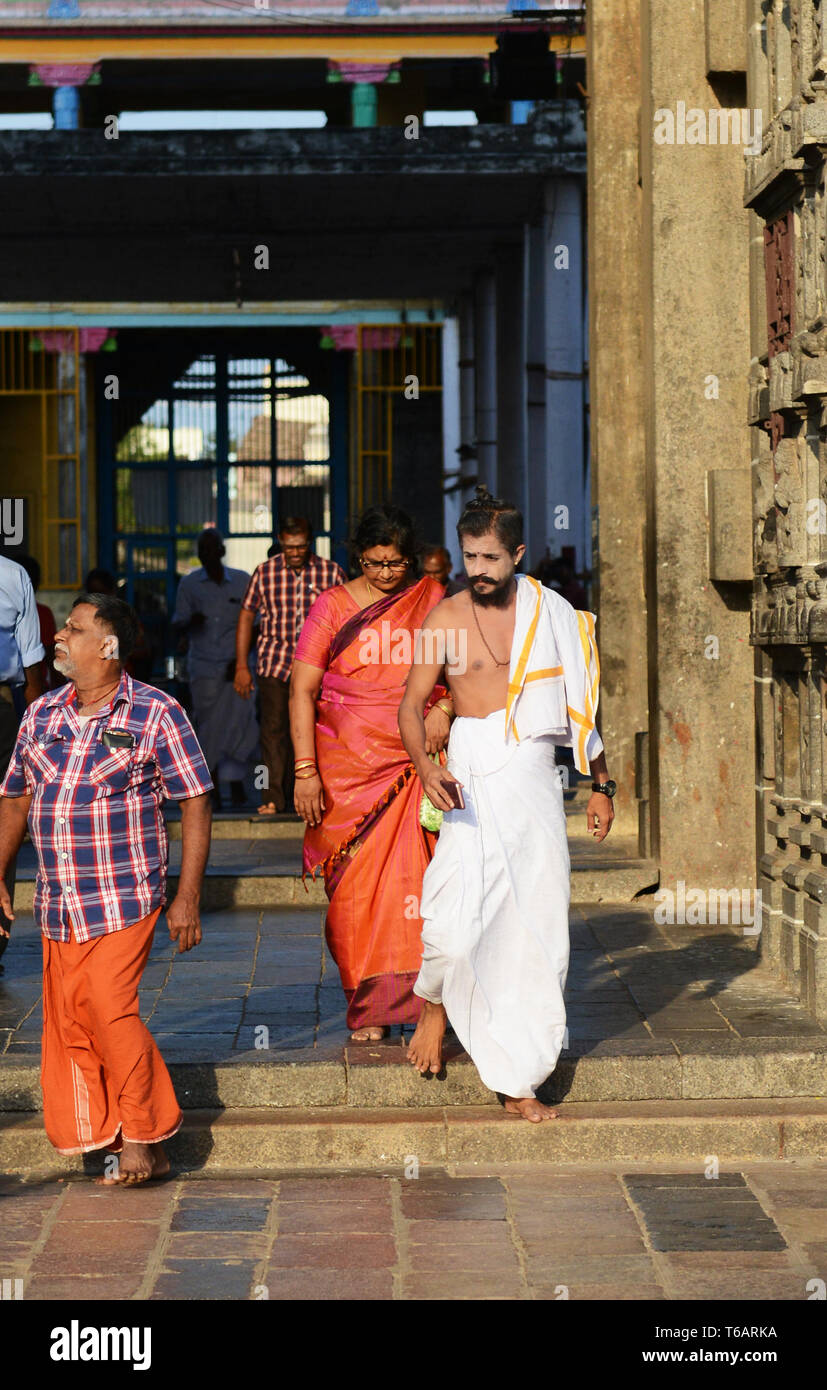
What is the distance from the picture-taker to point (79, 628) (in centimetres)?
569

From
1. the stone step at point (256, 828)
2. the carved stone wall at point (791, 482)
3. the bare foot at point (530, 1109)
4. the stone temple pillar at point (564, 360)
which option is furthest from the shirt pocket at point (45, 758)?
the stone temple pillar at point (564, 360)

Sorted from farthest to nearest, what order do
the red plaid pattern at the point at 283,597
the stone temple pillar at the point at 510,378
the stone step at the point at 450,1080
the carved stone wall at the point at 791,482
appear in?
the stone temple pillar at the point at 510,378, the red plaid pattern at the point at 283,597, the carved stone wall at the point at 791,482, the stone step at the point at 450,1080

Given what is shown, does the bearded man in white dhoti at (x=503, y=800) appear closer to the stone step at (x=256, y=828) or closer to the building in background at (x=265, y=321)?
the stone step at (x=256, y=828)

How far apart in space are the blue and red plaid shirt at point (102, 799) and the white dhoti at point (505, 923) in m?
0.87

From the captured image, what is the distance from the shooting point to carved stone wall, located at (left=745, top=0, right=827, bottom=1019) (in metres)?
7.04

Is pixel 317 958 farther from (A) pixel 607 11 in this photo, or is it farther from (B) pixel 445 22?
(B) pixel 445 22

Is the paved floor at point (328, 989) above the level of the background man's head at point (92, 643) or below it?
below

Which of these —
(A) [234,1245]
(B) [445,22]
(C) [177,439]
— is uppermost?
(B) [445,22]

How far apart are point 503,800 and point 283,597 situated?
6142 mm

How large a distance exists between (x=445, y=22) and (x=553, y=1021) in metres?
23.5

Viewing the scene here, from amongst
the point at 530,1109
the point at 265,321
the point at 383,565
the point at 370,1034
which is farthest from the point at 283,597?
the point at 265,321

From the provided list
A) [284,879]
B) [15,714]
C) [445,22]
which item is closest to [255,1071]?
[15,714]

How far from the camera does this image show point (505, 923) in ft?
19.8

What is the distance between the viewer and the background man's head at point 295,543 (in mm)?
11867
